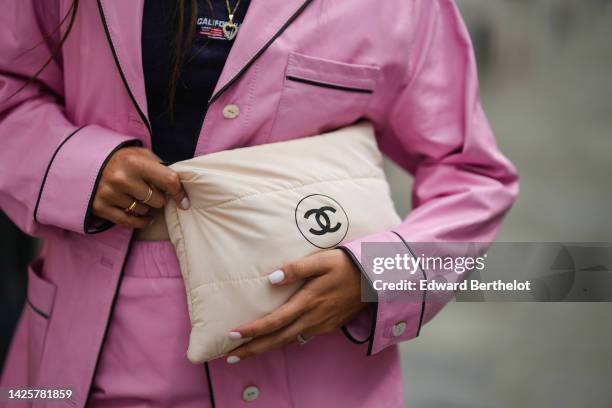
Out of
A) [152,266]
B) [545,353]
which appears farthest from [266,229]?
[545,353]

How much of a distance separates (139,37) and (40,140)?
23cm

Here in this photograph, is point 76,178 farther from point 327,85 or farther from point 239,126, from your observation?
point 327,85

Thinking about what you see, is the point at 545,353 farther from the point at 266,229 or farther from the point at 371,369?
the point at 266,229

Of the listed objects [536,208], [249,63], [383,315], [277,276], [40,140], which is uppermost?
[249,63]

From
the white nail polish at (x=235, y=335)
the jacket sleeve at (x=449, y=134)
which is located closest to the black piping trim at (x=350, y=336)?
the jacket sleeve at (x=449, y=134)

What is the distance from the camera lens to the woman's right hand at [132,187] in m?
0.97

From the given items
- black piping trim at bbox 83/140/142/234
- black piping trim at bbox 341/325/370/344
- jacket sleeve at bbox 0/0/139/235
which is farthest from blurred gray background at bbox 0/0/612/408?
black piping trim at bbox 341/325/370/344

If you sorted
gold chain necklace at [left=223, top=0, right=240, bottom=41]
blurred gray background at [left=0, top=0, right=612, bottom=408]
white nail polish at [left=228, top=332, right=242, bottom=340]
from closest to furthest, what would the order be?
white nail polish at [left=228, top=332, right=242, bottom=340]
gold chain necklace at [left=223, top=0, right=240, bottom=41]
blurred gray background at [left=0, top=0, right=612, bottom=408]

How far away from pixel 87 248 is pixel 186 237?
0.22 metres

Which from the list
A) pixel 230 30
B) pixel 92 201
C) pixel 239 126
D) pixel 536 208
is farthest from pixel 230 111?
pixel 536 208

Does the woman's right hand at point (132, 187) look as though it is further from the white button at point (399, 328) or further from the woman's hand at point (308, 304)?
the white button at point (399, 328)

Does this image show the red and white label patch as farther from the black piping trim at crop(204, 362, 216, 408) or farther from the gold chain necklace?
the black piping trim at crop(204, 362, 216, 408)

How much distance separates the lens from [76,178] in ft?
3.26

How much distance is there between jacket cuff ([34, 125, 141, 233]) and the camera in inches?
38.9
